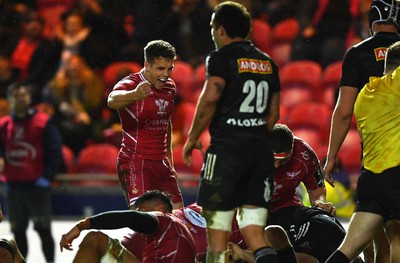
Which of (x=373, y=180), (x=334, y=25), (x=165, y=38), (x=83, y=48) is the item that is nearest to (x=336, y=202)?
(x=334, y=25)

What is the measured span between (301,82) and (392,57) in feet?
22.7

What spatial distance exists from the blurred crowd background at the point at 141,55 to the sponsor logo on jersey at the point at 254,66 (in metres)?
6.21

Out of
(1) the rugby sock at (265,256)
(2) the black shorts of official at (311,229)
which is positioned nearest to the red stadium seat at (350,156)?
(2) the black shorts of official at (311,229)

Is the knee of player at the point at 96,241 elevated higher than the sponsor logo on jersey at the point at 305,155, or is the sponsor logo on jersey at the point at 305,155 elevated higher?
the sponsor logo on jersey at the point at 305,155

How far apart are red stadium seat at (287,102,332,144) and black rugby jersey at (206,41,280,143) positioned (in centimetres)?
653

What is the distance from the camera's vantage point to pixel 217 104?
584cm

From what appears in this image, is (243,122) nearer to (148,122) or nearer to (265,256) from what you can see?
(265,256)

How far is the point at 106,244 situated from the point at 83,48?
26.2 ft

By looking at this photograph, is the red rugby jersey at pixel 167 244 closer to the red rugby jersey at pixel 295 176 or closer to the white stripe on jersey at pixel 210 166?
the white stripe on jersey at pixel 210 166

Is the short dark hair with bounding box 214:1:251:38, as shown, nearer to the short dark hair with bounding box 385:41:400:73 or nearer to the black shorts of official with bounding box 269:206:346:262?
the short dark hair with bounding box 385:41:400:73

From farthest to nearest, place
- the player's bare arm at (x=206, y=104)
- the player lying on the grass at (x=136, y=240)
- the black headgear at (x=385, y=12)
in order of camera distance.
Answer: the black headgear at (x=385, y=12)
the player lying on the grass at (x=136, y=240)
the player's bare arm at (x=206, y=104)

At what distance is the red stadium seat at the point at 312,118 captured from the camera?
1240cm

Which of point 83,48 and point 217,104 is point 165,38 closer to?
point 83,48

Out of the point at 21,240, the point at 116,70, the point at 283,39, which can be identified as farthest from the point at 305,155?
the point at 283,39
